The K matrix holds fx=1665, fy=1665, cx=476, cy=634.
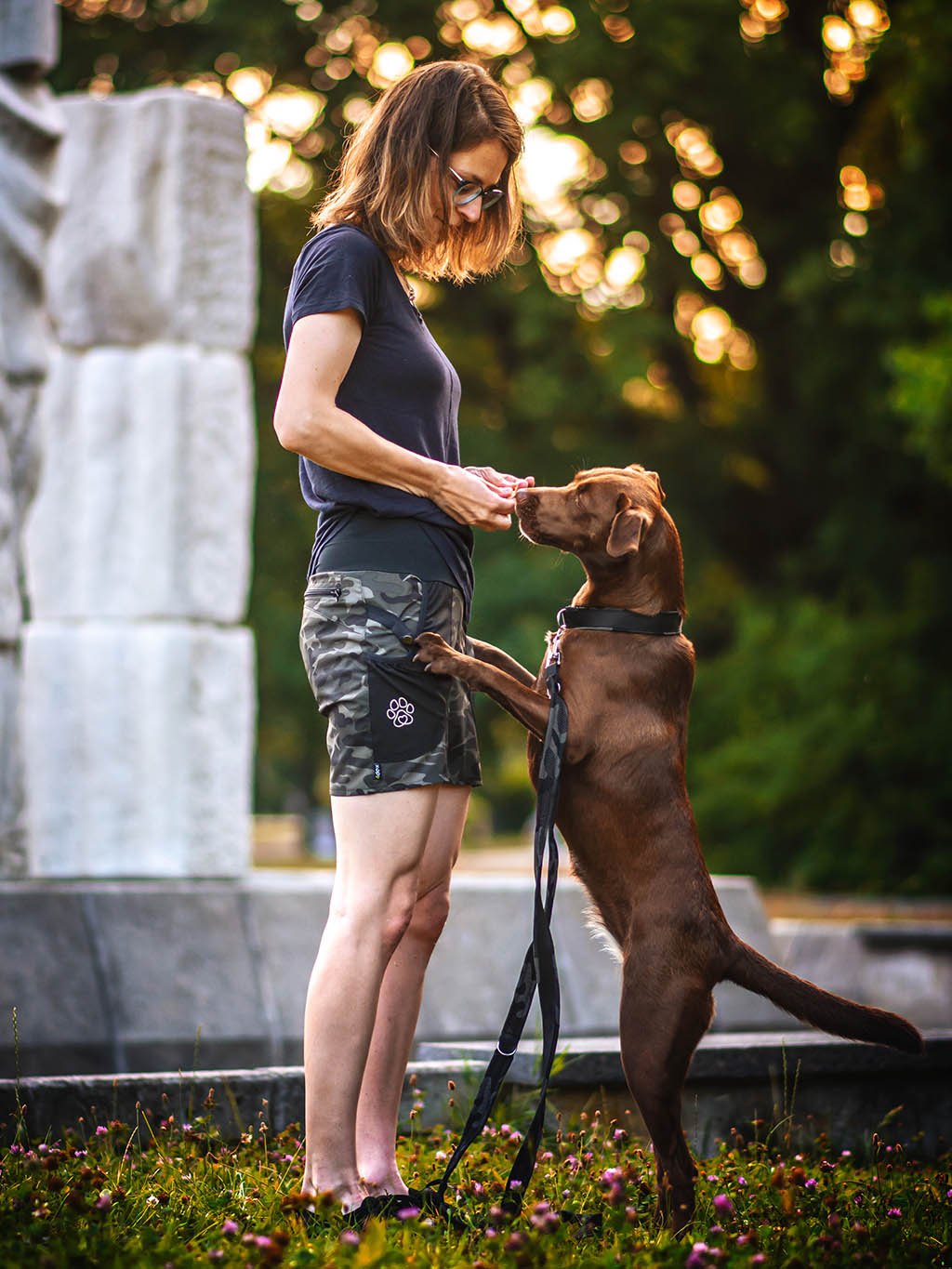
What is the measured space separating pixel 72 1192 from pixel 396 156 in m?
2.46

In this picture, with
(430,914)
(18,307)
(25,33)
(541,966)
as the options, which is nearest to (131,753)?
(18,307)

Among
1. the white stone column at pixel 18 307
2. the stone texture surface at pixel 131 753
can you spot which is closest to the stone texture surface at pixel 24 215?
the white stone column at pixel 18 307

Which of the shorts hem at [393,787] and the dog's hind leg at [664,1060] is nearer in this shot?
the shorts hem at [393,787]

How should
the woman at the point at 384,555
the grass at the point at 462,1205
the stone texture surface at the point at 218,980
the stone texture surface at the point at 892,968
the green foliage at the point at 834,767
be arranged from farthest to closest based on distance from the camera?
the green foliage at the point at 834,767 < the stone texture surface at the point at 892,968 < the stone texture surface at the point at 218,980 < the woman at the point at 384,555 < the grass at the point at 462,1205

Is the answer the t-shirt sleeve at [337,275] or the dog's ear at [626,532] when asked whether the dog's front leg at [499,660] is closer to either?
the dog's ear at [626,532]

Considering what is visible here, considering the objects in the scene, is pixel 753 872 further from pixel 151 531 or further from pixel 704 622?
pixel 151 531

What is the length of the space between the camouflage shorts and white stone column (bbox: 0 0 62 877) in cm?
314

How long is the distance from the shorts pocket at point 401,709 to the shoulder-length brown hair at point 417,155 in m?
1.01

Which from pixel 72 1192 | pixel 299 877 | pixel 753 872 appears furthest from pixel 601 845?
pixel 753 872

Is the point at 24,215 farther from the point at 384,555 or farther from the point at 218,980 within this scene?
the point at 384,555

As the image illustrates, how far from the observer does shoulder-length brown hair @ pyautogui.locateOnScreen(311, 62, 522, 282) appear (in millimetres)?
3910

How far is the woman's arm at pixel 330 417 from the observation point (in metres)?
3.72

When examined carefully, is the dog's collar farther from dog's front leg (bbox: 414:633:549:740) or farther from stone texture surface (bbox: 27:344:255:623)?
stone texture surface (bbox: 27:344:255:623)

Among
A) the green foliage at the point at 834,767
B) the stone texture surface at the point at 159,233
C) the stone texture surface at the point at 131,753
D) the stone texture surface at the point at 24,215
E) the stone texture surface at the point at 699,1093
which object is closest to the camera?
the stone texture surface at the point at 699,1093
